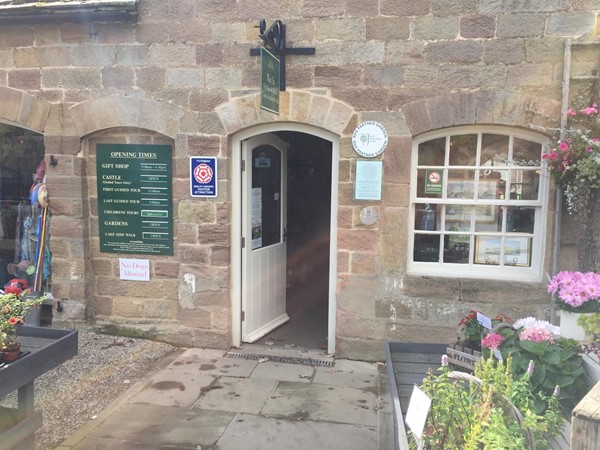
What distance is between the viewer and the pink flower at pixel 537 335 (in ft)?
8.68

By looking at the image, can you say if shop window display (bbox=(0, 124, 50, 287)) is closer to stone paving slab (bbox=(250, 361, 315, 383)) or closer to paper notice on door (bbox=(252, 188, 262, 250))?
paper notice on door (bbox=(252, 188, 262, 250))

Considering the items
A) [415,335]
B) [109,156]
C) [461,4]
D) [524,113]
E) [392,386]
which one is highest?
[461,4]

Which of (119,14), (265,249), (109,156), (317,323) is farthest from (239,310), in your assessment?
(119,14)

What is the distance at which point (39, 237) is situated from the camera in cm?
610

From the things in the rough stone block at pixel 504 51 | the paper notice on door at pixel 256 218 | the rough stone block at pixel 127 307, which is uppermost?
the rough stone block at pixel 504 51

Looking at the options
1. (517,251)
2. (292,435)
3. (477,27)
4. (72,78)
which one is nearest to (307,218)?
(517,251)

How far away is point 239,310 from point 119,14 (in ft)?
11.4

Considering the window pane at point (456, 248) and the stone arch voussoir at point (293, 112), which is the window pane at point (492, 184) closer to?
the window pane at point (456, 248)

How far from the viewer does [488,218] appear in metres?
5.12

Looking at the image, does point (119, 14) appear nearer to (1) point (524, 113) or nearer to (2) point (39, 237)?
(2) point (39, 237)

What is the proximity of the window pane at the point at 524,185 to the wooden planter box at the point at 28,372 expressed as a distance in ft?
13.8

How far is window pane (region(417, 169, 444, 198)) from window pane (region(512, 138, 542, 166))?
0.74 m

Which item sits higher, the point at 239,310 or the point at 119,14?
the point at 119,14

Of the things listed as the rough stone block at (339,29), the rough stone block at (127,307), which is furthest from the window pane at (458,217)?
the rough stone block at (127,307)
